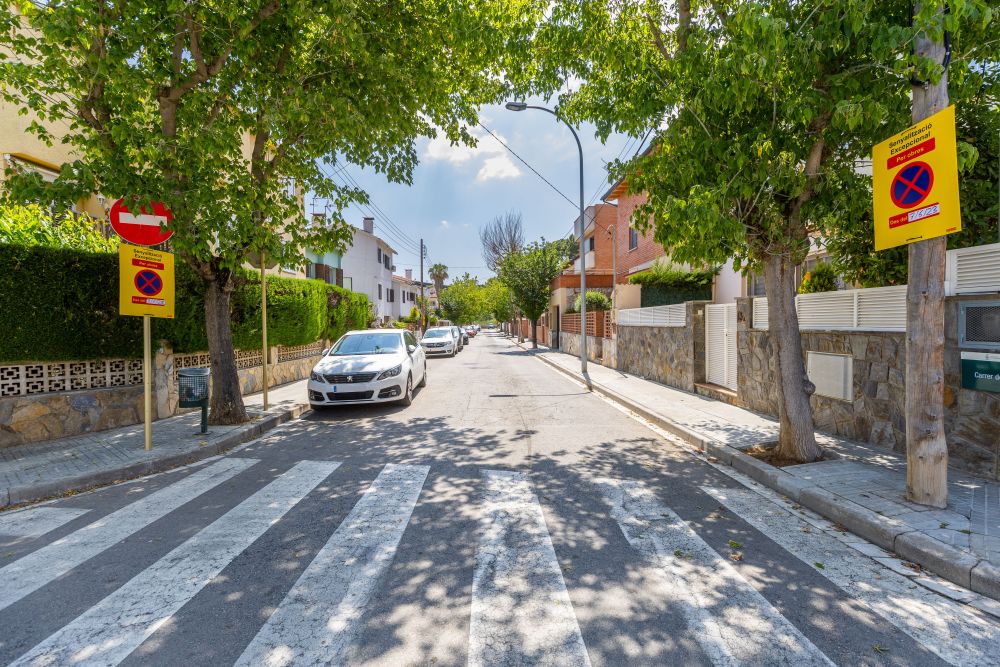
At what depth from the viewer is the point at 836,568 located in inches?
130

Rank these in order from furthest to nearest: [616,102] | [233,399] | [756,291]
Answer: [756,291], [233,399], [616,102]

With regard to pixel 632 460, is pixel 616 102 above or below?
above

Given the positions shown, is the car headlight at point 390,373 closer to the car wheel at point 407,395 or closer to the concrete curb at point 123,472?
Result: the car wheel at point 407,395

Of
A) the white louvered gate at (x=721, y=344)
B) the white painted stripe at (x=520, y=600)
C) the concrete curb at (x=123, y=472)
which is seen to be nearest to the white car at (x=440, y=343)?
the white louvered gate at (x=721, y=344)

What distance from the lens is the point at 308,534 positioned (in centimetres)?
377

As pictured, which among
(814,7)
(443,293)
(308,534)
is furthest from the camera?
(443,293)

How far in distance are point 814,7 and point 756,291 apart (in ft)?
29.8

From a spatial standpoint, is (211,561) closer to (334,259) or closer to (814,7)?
(814,7)

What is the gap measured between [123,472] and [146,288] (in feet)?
7.43

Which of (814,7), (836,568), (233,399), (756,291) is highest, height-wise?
(814,7)

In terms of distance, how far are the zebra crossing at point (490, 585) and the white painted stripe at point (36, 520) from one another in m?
0.02

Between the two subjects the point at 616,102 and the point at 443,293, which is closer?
the point at 616,102

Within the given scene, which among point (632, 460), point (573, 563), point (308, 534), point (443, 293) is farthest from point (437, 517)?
point (443, 293)

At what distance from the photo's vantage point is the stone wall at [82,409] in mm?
6527
